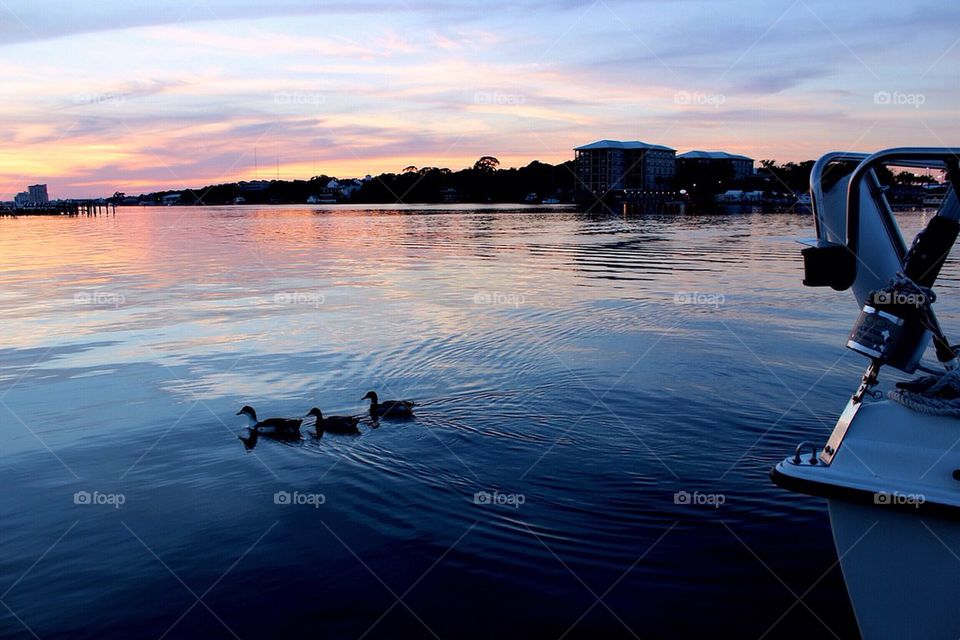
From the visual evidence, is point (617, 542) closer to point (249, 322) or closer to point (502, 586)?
point (502, 586)

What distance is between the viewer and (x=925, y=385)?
5438 millimetres


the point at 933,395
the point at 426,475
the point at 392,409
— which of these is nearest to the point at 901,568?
the point at 933,395

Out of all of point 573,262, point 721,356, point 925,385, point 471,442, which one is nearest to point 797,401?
point 721,356
